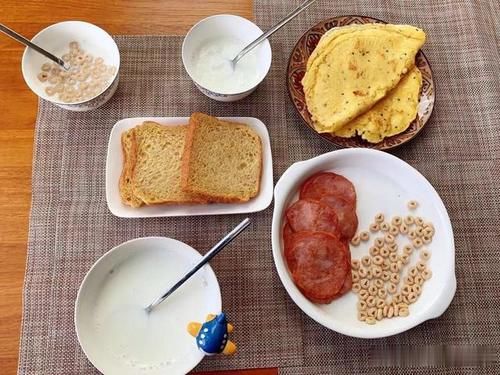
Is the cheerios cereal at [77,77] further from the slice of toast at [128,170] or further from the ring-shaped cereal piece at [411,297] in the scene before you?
the ring-shaped cereal piece at [411,297]

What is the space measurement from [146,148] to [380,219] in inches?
23.2

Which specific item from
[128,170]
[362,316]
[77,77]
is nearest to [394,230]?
[362,316]

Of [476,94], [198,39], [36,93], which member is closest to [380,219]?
[476,94]

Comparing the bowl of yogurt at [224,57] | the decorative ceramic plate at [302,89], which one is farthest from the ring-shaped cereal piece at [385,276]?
the bowl of yogurt at [224,57]

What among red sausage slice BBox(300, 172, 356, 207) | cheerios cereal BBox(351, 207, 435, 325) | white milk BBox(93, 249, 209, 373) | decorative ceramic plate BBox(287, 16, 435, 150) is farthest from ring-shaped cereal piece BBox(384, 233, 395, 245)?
white milk BBox(93, 249, 209, 373)

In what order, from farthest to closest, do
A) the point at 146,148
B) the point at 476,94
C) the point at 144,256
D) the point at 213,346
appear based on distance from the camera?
the point at 476,94, the point at 146,148, the point at 144,256, the point at 213,346

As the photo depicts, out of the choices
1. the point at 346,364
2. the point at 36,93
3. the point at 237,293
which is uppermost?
the point at 36,93

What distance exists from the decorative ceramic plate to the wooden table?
0.20m

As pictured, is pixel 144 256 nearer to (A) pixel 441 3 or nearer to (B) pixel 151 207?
(B) pixel 151 207

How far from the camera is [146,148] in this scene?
1.18m

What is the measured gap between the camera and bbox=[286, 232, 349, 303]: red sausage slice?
1.08 m

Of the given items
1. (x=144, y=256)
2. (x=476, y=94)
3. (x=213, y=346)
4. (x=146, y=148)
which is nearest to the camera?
(x=213, y=346)

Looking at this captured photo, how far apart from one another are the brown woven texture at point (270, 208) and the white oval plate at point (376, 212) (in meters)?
0.08

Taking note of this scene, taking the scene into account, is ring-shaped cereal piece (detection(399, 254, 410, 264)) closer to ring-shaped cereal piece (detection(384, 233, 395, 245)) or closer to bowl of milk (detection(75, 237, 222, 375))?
ring-shaped cereal piece (detection(384, 233, 395, 245))
